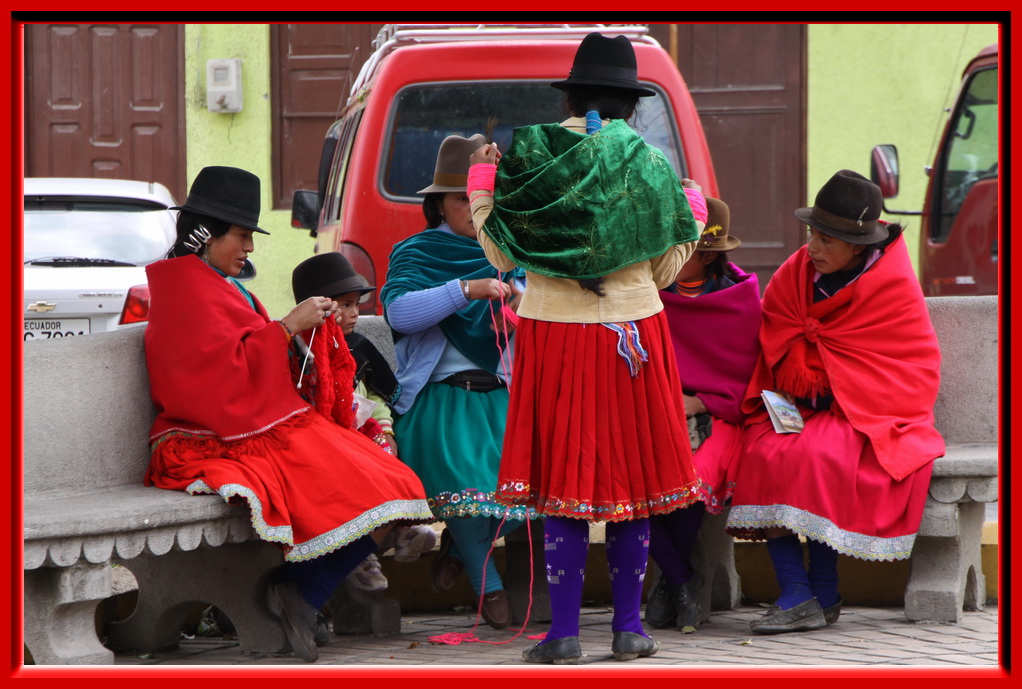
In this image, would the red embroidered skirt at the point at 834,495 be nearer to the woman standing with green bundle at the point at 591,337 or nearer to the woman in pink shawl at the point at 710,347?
the woman in pink shawl at the point at 710,347

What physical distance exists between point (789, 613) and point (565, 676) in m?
1.49

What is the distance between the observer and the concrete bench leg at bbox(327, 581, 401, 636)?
4496 mm

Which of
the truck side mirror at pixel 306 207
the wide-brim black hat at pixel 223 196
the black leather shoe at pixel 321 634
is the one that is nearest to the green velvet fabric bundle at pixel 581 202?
the wide-brim black hat at pixel 223 196

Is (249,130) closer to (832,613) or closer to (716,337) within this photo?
(716,337)

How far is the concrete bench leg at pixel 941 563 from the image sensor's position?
4.25 meters

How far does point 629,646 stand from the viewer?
3.71 meters

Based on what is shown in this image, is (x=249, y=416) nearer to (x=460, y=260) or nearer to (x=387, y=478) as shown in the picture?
(x=387, y=478)

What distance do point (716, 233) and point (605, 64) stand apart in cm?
97

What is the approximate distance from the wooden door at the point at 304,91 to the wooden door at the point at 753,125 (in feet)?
9.52

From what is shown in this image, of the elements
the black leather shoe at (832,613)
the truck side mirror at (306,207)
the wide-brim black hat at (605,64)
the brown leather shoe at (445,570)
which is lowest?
the black leather shoe at (832,613)

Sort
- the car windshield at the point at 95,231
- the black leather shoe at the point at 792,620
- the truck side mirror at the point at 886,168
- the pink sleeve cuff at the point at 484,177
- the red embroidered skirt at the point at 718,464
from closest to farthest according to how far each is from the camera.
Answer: the pink sleeve cuff at the point at 484,177 < the black leather shoe at the point at 792,620 < the red embroidered skirt at the point at 718,464 < the car windshield at the point at 95,231 < the truck side mirror at the point at 886,168

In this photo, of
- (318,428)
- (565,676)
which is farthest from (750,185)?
(565,676)

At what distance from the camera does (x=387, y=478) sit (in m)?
4.07

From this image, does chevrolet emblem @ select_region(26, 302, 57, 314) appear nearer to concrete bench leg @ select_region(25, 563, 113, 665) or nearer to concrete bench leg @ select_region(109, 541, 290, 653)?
concrete bench leg @ select_region(109, 541, 290, 653)
